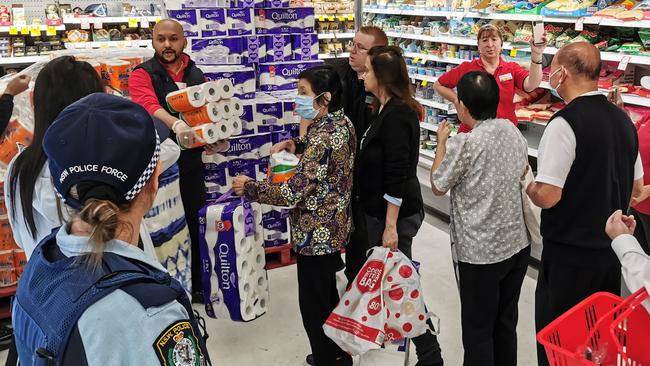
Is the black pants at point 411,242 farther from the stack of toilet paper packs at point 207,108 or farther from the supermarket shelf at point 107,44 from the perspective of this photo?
the supermarket shelf at point 107,44

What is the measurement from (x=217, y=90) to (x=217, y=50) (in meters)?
0.95

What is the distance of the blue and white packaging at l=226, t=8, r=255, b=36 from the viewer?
12.5ft

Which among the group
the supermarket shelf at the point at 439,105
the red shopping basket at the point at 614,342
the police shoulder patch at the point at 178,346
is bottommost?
the red shopping basket at the point at 614,342

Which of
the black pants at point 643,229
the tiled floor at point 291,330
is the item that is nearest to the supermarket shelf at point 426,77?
the tiled floor at point 291,330

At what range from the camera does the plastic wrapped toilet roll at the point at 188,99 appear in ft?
9.57

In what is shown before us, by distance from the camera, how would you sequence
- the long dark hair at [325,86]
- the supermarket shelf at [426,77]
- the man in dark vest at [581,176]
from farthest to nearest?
the supermarket shelf at [426,77] → the long dark hair at [325,86] → the man in dark vest at [581,176]

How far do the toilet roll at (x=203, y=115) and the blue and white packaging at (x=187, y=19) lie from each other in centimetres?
97

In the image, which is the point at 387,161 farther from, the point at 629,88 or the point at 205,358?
the point at 629,88

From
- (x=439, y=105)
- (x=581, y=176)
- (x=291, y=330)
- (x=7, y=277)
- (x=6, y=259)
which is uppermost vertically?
(x=581, y=176)

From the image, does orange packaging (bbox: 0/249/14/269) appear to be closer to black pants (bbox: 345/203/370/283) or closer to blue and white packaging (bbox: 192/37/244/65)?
blue and white packaging (bbox: 192/37/244/65)

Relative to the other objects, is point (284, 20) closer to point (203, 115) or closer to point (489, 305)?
point (203, 115)

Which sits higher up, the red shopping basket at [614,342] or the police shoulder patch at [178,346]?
the police shoulder patch at [178,346]

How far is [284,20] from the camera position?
4023 millimetres

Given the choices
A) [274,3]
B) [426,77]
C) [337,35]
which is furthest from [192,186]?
[337,35]
